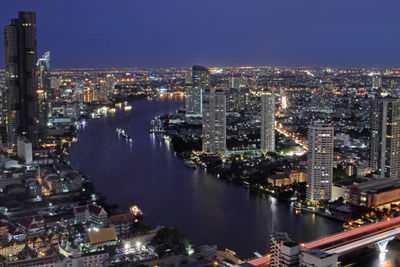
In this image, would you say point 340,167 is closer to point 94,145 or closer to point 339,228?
point 339,228

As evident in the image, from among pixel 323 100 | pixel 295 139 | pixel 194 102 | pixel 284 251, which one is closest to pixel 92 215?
pixel 284 251

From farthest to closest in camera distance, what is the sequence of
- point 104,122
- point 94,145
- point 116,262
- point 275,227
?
1. point 104,122
2. point 94,145
3. point 275,227
4. point 116,262

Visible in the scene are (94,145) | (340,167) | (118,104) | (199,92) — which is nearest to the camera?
(340,167)

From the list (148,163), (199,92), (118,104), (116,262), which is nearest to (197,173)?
(148,163)

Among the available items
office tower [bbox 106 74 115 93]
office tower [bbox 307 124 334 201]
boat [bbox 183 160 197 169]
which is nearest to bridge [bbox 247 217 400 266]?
office tower [bbox 307 124 334 201]

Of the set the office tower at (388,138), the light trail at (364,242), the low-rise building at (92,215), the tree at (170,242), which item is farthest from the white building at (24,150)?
the light trail at (364,242)

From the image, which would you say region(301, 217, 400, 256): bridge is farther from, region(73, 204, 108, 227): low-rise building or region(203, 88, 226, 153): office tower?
region(203, 88, 226, 153): office tower
